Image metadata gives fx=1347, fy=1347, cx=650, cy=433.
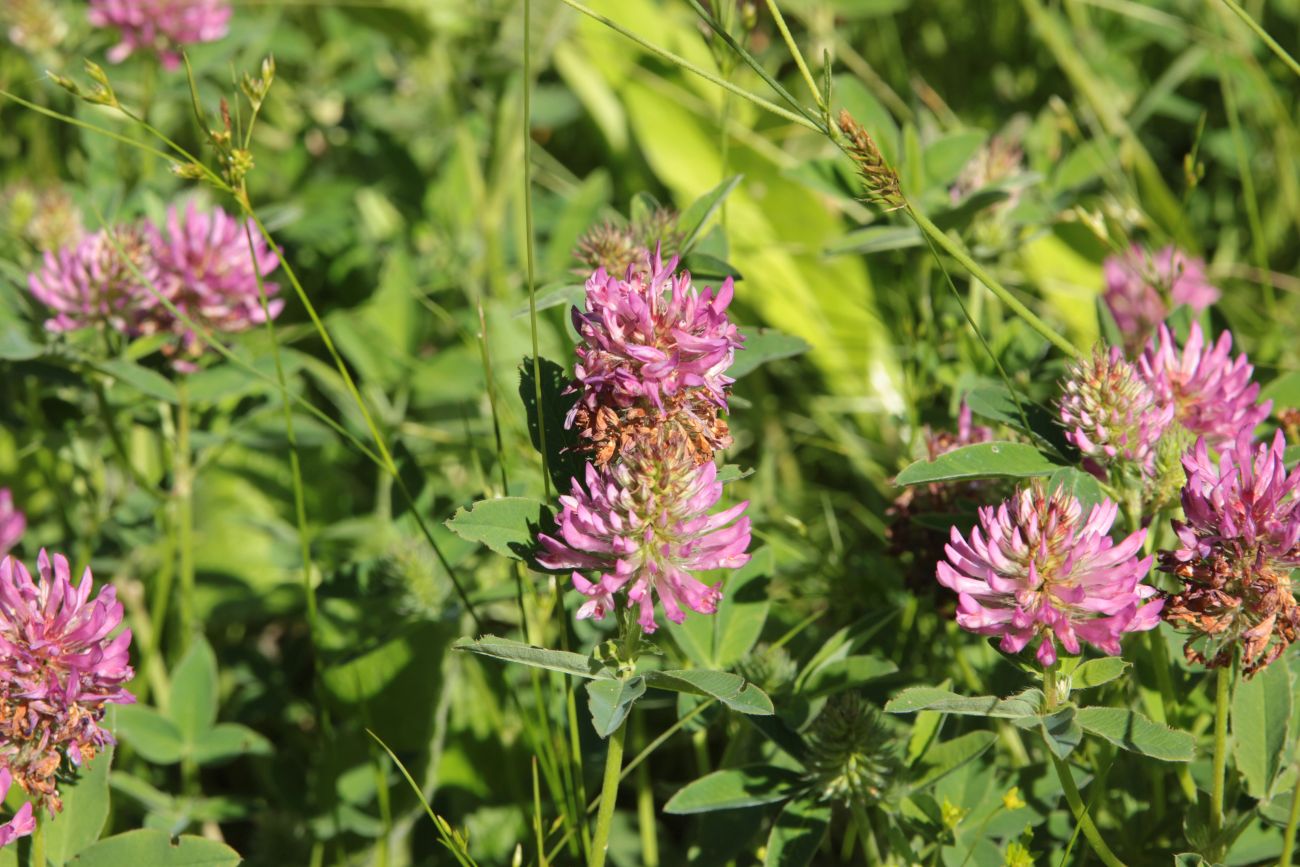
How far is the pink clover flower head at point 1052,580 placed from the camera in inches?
48.6

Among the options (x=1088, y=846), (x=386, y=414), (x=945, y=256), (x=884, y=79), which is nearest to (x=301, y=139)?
(x=386, y=414)

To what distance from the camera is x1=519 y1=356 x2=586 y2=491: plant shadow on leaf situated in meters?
1.42

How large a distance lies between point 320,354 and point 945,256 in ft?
4.17

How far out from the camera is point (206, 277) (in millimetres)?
1980

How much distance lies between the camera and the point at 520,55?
2998 mm

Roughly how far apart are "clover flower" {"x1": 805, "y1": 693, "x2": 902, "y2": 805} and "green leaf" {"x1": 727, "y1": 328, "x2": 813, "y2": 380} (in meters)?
0.42

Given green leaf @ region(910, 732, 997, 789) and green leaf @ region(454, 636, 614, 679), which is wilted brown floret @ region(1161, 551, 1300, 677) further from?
green leaf @ region(454, 636, 614, 679)

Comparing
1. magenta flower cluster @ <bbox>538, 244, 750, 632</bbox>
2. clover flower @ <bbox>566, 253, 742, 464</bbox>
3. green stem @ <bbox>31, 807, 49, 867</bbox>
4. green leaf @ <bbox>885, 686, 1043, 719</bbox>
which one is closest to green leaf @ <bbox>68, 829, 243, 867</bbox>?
green stem @ <bbox>31, 807, 49, 867</bbox>

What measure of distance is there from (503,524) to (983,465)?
1.66 ft

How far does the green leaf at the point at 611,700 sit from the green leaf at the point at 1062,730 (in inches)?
14.8

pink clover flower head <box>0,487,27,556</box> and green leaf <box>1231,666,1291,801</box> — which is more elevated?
pink clover flower head <box>0,487,27,556</box>

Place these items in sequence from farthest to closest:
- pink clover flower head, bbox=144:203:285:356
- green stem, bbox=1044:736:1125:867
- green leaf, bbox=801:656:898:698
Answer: pink clover flower head, bbox=144:203:285:356 → green leaf, bbox=801:656:898:698 → green stem, bbox=1044:736:1125:867

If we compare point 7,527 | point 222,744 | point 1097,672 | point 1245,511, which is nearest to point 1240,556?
point 1245,511

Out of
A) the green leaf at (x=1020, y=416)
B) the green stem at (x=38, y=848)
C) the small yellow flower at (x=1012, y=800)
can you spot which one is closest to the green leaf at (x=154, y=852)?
the green stem at (x=38, y=848)
